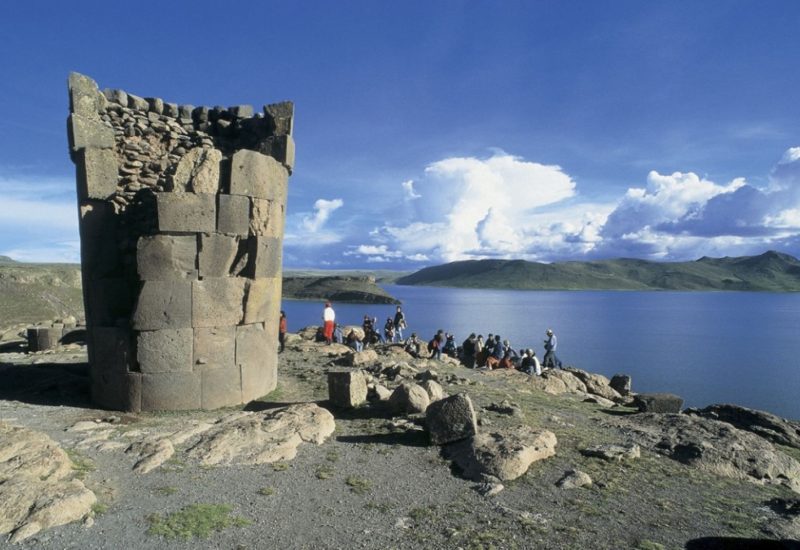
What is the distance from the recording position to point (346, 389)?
953cm

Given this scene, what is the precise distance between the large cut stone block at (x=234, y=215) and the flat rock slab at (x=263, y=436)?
137 inches

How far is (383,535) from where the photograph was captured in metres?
5.16

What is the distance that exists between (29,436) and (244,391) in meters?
3.90

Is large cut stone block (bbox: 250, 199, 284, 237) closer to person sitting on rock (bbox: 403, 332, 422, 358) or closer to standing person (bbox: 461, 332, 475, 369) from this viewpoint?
person sitting on rock (bbox: 403, 332, 422, 358)

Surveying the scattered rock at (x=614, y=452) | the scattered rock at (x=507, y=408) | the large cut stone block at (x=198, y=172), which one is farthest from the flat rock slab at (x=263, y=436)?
the large cut stone block at (x=198, y=172)

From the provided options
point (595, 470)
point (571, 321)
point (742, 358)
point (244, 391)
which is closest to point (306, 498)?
point (595, 470)

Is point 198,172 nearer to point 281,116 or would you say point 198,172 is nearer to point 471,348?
point 281,116

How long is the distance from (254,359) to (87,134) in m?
5.68

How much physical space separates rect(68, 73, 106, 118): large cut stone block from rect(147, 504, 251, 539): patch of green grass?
28.7ft

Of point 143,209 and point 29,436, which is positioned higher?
point 143,209

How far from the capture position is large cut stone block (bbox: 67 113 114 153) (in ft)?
33.9

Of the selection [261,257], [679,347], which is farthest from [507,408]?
[679,347]

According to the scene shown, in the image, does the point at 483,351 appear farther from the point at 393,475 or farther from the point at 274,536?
the point at 274,536

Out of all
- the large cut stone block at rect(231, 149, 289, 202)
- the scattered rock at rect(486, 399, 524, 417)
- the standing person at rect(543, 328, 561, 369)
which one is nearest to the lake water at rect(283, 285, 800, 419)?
the standing person at rect(543, 328, 561, 369)
